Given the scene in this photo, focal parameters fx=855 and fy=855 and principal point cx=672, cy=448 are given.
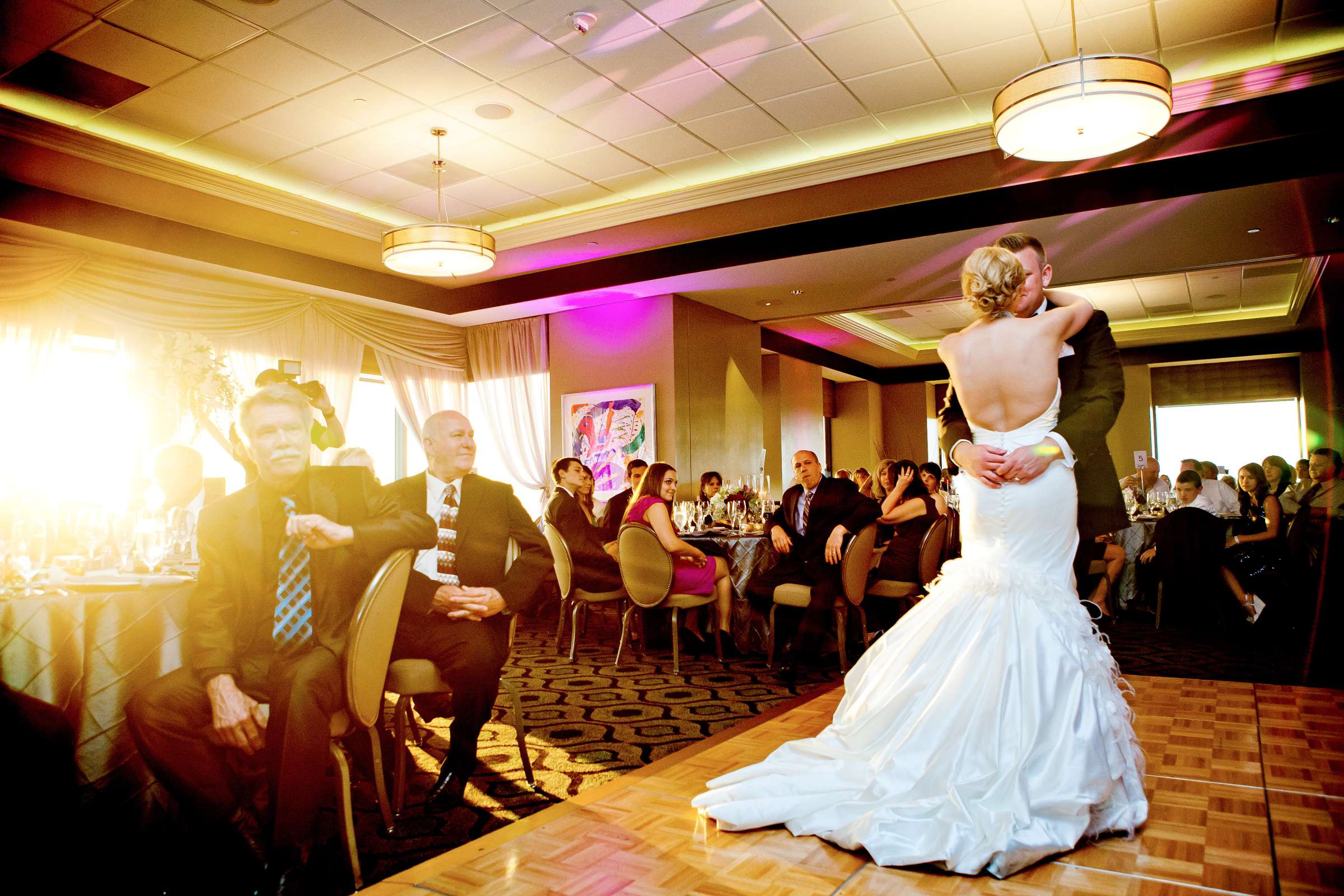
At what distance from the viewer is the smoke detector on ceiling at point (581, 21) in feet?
14.4

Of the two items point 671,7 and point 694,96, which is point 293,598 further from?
point 694,96

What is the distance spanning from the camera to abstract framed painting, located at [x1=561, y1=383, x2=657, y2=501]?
825cm

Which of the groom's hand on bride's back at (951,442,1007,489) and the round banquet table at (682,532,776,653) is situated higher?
the groom's hand on bride's back at (951,442,1007,489)

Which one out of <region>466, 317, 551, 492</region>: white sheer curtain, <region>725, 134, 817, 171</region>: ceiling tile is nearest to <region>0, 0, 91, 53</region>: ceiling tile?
<region>725, 134, 817, 171</region>: ceiling tile

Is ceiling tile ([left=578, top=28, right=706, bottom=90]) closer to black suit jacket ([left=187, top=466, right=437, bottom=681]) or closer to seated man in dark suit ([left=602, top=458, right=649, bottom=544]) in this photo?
seated man in dark suit ([left=602, top=458, right=649, bottom=544])

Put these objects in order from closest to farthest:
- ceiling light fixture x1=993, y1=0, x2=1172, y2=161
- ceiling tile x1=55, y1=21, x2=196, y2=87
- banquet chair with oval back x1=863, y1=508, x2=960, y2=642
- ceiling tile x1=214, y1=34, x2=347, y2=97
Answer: ceiling light fixture x1=993, y1=0, x2=1172, y2=161 < ceiling tile x1=55, y1=21, x2=196, y2=87 < ceiling tile x1=214, y1=34, x2=347, y2=97 < banquet chair with oval back x1=863, y1=508, x2=960, y2=642

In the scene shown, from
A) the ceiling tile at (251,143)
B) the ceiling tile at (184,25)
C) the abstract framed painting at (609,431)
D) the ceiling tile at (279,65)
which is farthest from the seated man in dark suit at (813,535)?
the ceiling tile at (251,143)

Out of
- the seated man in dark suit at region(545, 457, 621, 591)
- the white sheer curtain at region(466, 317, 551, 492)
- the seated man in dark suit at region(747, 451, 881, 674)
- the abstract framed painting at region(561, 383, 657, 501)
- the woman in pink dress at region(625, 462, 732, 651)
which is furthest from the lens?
the white sheer curtain at region(466, 317, 551, 492)

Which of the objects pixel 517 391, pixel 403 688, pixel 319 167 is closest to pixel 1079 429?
pixel 403 688

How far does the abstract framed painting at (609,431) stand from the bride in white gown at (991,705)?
5.52 m

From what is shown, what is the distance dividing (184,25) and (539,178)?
2.70m

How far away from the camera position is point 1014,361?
2.49 meters

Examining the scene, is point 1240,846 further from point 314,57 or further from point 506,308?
point 506,308

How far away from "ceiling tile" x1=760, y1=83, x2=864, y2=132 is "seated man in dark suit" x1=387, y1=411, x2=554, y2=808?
354 centimetres
